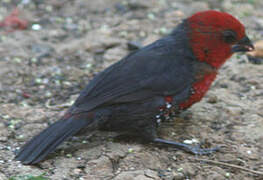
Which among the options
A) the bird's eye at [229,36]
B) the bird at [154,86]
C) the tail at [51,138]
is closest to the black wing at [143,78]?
the bird at [154,86]

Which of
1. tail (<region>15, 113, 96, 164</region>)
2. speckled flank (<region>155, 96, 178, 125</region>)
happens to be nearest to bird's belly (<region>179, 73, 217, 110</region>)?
speckled flank (<region>155, 96, 178, 125</region>)

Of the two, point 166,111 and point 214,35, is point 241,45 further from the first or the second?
point 166,111

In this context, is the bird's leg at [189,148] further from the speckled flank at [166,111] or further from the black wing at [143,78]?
the black wing at [143,78]

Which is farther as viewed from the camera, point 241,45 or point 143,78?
point 241,45

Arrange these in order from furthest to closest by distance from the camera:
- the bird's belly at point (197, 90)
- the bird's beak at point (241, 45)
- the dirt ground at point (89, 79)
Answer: the bird's beak at point (241, 45), the bird's belly at point (197, 90), the dirt ground at point (89, 79)

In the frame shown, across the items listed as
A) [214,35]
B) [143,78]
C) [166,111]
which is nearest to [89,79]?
[143,78]

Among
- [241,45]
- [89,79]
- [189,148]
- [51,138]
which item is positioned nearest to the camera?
[51,138]

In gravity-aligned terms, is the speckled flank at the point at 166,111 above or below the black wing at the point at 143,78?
below

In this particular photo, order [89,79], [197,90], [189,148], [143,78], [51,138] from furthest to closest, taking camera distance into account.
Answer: [89,79] → [197,90] → [143,78] → [189,148] → [51,138]

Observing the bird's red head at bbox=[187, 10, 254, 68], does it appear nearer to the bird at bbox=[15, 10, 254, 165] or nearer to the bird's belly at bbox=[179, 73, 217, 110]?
the bird at bbox=[15, 10, 254, 165]
